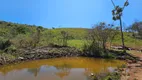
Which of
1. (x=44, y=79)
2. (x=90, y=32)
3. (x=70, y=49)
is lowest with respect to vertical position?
(x=44, y=79)

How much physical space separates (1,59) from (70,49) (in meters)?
9.26

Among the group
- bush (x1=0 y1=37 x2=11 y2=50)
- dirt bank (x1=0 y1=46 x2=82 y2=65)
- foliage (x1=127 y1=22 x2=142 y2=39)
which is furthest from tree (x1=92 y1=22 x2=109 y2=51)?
foliage (x1=127 y1=22 x2=142 y2=39)

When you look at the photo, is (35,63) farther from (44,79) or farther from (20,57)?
(44,79)

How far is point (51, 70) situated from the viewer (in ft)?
64.5

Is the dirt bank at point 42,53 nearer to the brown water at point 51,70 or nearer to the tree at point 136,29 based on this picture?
the brown water at point 51,70

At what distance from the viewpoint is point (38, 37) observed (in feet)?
102

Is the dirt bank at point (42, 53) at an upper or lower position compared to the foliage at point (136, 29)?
lower

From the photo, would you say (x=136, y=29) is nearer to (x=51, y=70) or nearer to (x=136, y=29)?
(x=136, y=29)

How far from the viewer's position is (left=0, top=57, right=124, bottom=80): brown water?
Result: 1678cm

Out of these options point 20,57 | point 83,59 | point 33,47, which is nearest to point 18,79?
point 20,57

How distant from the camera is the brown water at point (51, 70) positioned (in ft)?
55.1

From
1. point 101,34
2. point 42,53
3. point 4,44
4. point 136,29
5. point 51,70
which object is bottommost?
point 51,70

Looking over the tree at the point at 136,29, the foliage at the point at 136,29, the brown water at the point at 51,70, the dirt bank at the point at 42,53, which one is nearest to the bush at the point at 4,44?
the dirt bank at the point at 42,53

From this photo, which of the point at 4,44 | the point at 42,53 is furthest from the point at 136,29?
the point at 4,44
